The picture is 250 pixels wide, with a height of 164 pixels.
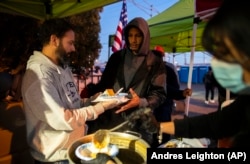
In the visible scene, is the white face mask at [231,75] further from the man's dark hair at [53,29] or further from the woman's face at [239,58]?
the man's dark hair at [53,29]

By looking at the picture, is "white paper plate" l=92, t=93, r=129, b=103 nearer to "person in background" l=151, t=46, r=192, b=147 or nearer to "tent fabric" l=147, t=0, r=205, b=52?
"person in background" l=151, t=46, r=192, b=147

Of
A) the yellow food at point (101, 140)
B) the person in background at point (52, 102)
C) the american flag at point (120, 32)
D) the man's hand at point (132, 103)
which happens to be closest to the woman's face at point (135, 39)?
the man's hand at point (132, 103)

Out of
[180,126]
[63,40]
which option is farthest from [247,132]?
[63,40]

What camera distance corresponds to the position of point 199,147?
1.18m

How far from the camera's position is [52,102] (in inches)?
56.9

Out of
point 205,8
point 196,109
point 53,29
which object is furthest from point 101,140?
point 196,109

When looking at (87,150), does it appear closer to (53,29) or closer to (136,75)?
(53,29)

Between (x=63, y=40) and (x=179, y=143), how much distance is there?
915 mm

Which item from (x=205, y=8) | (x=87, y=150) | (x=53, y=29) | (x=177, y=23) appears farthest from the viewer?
(x=177, y=23)

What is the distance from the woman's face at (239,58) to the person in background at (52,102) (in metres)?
0.93

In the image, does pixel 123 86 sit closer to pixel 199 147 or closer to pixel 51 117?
pixel 51 117

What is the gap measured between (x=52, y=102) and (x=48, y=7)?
249 centimetres

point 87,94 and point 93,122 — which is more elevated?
point 87,94

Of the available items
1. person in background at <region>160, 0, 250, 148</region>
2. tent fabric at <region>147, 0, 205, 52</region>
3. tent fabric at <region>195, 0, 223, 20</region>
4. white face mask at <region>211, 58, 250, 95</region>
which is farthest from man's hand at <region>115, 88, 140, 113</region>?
tent fabric at <region>147, 0, 205, 52</region>
